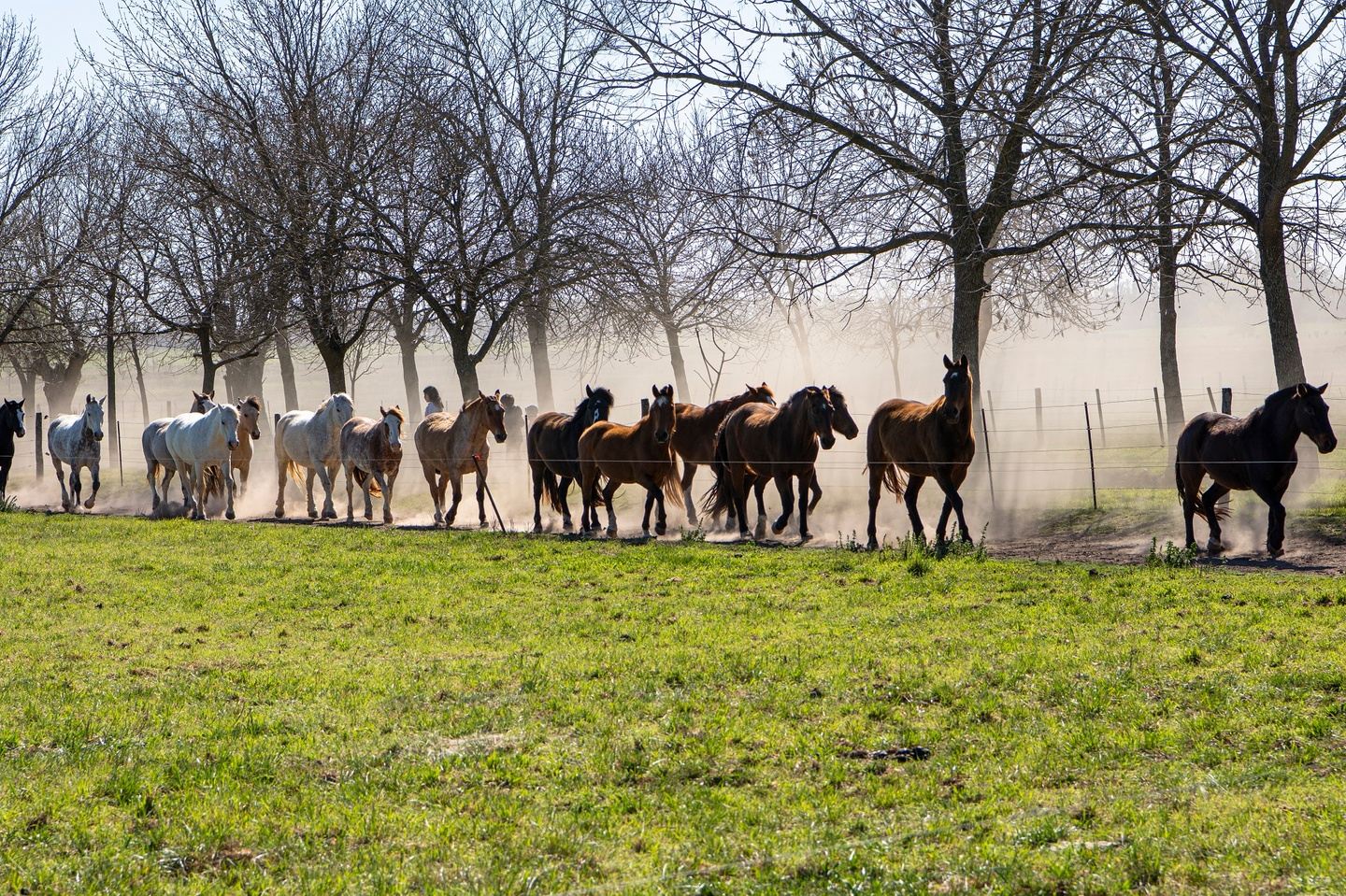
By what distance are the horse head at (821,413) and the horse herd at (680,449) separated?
0.03 meters

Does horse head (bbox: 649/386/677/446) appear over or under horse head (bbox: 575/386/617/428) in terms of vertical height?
under

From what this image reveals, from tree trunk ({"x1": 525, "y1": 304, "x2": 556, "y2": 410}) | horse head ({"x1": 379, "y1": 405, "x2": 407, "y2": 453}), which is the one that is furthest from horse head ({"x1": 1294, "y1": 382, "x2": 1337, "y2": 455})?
tree trunk ({"x1": 525, "y1": 304, "x2": 556, "y2": 410})

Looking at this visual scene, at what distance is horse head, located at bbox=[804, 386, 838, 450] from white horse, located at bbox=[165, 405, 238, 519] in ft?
34.9

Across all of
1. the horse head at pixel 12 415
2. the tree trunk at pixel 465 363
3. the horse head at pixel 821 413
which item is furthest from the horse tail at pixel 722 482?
the horse head at pixel 12 415

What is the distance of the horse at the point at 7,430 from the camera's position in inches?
979

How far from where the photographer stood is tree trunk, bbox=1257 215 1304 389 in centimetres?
1503

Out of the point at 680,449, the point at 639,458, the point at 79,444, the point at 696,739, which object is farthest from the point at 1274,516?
the point at 79,444

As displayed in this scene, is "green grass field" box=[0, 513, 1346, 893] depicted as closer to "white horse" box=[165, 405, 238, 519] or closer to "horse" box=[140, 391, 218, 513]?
"white horse" box=[165, 405, 238, 519]

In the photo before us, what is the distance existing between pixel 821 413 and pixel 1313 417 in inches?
217

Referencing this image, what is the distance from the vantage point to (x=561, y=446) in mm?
18719

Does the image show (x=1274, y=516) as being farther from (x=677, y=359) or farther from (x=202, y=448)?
(x=677, y=359)

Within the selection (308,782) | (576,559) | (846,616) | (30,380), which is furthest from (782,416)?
(30,380)

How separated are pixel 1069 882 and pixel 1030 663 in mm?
3357

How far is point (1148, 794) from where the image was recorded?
196 inches
